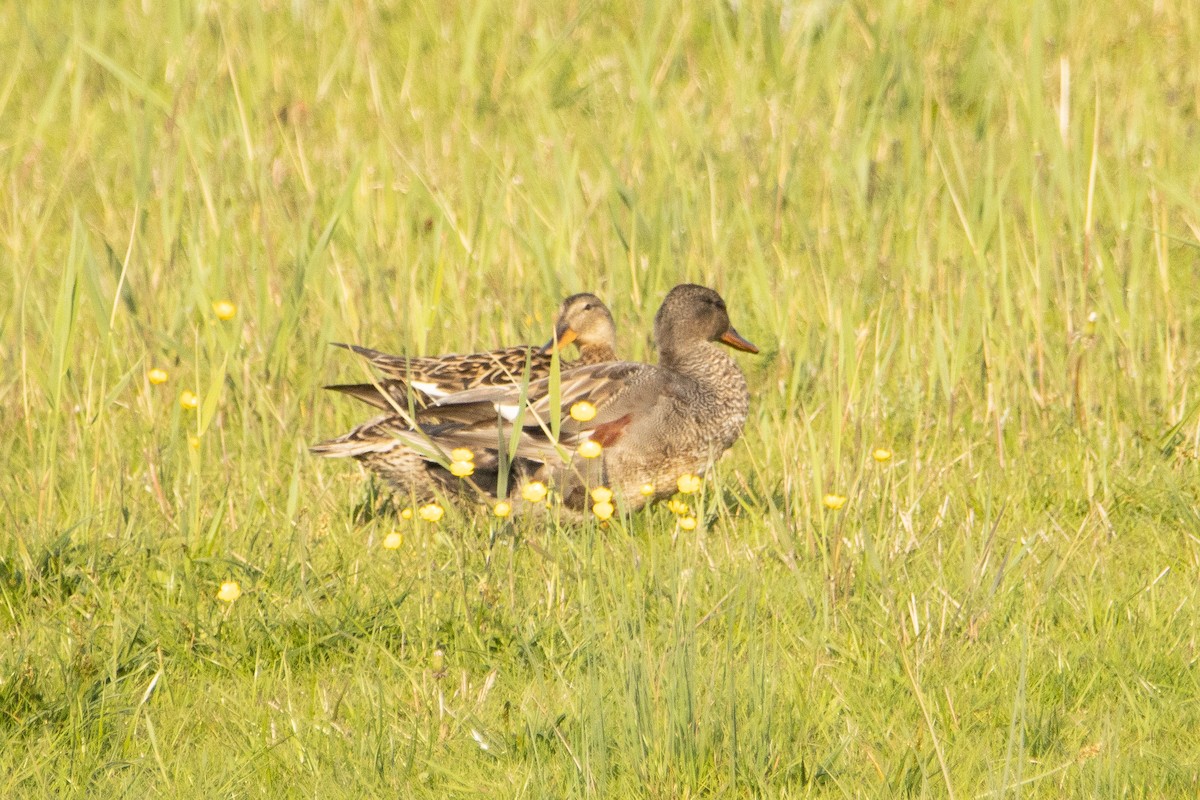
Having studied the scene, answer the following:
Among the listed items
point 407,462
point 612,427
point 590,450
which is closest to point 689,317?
point 612,427

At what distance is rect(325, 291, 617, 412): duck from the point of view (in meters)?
5.68

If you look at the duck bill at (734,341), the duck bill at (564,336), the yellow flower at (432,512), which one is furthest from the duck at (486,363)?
the yellow flower at (432,512)

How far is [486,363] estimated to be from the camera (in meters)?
5.83

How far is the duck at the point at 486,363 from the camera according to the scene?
5.68 meters

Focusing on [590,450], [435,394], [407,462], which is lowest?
[407,462]

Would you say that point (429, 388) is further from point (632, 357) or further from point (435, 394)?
point (632, 357)

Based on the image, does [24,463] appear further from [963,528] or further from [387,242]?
[963,528]

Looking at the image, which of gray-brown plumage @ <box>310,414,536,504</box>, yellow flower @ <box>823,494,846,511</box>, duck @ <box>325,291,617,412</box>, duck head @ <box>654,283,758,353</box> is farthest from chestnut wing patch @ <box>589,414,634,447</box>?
yellow flower @ <box>823,494,846,511</box>

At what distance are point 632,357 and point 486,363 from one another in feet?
3.27

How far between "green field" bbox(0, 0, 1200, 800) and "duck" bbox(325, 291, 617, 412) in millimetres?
234

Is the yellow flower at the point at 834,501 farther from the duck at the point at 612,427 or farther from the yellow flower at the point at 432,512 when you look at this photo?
the yellow flower at the point at 432,512

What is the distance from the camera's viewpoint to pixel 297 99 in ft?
30.4

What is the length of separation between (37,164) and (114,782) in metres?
5.97

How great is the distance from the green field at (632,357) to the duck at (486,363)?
23 centimetres
